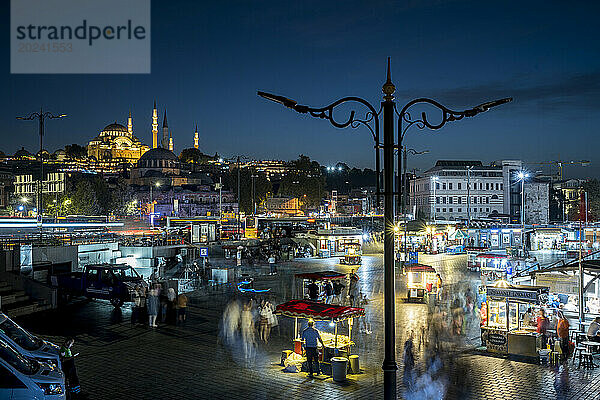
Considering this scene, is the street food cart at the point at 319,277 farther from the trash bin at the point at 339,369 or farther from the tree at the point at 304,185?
the tree at the point at 304,185

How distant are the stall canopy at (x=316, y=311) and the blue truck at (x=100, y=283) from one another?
10.8 m

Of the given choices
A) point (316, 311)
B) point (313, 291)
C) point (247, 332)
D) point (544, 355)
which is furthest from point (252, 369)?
point (313, 291)

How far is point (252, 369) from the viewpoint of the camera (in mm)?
13984

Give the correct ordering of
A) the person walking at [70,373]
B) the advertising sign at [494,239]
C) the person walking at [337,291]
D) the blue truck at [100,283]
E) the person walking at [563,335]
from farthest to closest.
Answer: the advertising sign at [494,239]
the person walking at [337,291]
the blue truck at [100,283]
the person walking at [563,335]
the person walking at [70,373]

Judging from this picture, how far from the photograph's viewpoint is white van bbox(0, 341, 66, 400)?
9586 millimetres

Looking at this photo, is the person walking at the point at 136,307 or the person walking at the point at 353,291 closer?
the person walking at the point at 136,307

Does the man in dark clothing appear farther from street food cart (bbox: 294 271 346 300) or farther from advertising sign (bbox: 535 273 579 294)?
advertising sign (bbox: 535 273 579 294)

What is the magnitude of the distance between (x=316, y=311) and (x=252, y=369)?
84.0 inches

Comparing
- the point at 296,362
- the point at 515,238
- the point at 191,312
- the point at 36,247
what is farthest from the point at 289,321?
the point at 515,238

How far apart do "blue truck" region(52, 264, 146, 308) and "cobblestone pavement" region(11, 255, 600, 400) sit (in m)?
2.42

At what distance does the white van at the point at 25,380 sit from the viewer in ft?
31.4

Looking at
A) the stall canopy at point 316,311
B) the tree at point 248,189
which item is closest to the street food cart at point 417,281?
the stall canopy at point 316,311

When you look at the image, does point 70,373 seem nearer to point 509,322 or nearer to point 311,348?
point 311,348

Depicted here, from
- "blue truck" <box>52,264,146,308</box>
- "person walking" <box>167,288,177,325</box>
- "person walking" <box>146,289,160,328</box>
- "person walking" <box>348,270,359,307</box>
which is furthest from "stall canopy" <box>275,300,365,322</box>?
"blue truck" <box>52,264,146,308</box>
